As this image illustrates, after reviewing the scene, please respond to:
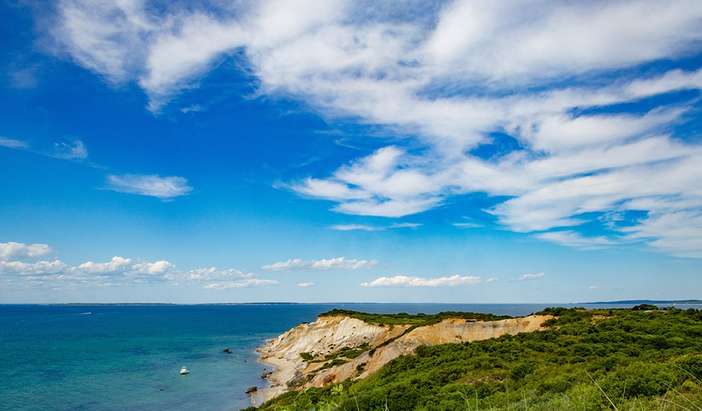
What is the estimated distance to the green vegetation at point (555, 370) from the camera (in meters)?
15.7

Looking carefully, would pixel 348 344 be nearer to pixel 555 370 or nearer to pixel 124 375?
pixel 124 375

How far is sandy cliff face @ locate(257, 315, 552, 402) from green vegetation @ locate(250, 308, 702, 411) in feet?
15.8

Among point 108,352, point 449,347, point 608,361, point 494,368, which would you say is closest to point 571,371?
point 608,361

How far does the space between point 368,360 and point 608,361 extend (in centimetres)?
2358

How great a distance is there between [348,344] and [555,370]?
5046cm

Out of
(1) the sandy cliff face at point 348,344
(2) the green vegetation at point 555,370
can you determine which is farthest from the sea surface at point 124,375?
(2) the green vegetation at point 555,370

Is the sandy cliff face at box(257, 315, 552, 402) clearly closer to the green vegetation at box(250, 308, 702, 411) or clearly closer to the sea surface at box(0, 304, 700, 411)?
the green vegetation at box(250, 308, 702, 411)

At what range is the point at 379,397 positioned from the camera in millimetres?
22062

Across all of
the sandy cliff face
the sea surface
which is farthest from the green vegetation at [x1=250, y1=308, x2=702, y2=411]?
the sea surface

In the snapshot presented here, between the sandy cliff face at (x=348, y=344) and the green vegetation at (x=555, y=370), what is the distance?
4.81 m

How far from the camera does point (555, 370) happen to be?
21.9m

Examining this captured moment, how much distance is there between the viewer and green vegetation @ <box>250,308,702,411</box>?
51.4 ft

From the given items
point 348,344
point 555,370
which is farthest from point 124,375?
point 555,370

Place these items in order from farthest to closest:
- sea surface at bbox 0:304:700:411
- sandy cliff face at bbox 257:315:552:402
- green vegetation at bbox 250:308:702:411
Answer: sea surface at bbox 0:304:700:411 < sandy cliff face at bbox 257:315:552:402 < green vegetation at bbox 250:308:702:411
